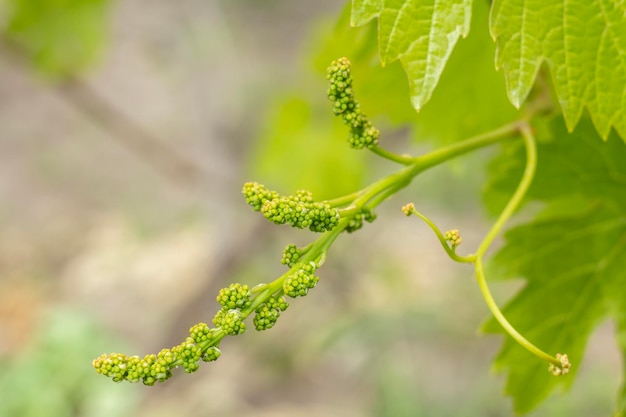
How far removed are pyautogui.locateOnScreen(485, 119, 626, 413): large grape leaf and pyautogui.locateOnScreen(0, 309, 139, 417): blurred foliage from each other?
335 cm

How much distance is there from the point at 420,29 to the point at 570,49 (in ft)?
0.66

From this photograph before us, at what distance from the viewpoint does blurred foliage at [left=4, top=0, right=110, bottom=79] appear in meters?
2.77

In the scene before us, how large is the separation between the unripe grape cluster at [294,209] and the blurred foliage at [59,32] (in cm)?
224

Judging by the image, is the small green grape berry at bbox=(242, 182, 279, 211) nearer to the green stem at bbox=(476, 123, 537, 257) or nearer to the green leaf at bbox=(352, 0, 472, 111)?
the green leaf at bbox=(352, 0, 472, 111)

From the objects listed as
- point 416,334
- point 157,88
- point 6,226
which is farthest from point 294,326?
point 157,88

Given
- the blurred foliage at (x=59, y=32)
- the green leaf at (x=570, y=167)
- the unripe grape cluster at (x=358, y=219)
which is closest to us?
the unripe grape cluster at (x=358, y=219)

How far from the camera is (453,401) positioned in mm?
4570

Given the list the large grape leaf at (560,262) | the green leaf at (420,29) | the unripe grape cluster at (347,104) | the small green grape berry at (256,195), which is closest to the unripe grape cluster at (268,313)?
the small green grape berry at (256,195)

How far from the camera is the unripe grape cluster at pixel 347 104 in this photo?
850 millimetres

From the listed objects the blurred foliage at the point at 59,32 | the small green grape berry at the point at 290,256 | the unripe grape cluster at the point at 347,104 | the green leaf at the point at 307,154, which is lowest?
the small green grape berry at the point at 290,256

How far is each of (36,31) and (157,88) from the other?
6022mm

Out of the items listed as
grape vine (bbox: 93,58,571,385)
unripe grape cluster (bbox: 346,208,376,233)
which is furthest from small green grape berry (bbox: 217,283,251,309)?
unripe grape cluster (bbox: 346,208,376,233)

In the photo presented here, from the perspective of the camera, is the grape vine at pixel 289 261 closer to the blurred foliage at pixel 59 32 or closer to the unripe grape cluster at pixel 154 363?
the unripe grape cluster at pixel 154 363

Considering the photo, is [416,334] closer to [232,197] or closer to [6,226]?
[232,197]
